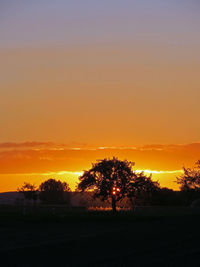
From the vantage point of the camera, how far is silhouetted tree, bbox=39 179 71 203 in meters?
112

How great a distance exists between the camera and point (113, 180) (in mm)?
75688

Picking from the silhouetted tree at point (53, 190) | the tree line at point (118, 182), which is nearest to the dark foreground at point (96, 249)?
the tree line at point (118, 182)

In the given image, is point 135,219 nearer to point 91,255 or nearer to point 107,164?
point 91,255

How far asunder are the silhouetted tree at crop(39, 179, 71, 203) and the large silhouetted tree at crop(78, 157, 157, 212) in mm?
34163

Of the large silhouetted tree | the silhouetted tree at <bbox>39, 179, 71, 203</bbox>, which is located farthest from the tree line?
the silhouetted tree at <bbox>39, 179, 71, 203</bbox>

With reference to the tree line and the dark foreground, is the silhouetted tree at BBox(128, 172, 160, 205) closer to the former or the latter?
the tree line

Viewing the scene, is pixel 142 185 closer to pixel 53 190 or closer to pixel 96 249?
pixel 53 190

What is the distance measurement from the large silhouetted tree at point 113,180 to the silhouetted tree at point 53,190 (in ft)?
112

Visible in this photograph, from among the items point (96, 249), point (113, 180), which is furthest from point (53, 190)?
point (96, 249)

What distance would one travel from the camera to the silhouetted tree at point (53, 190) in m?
112

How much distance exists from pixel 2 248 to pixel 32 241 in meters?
3.12

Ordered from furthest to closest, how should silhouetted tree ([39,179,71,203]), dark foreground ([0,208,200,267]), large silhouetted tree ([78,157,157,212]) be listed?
silhouetted tree ([39,179,71,203]) < large silhouetted tree ([78,157,157,212]) < dark foreground ([0,208,200,267])

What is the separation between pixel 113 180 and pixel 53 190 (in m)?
42.7

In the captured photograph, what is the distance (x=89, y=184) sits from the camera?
76688mm
